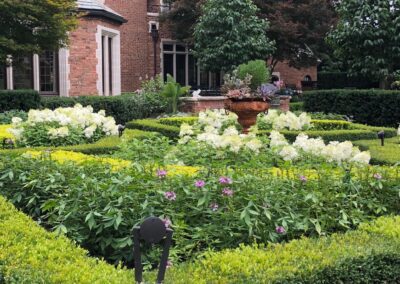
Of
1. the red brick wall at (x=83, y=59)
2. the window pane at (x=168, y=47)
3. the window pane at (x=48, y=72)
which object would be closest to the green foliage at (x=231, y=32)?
the window pane at (x=168, y=47)

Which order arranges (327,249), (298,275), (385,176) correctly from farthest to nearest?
(385,176) → (327,249) → (298,275)

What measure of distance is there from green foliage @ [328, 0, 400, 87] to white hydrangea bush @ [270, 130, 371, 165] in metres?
12.0

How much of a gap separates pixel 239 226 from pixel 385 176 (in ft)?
5.32

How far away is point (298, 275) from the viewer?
308 cm

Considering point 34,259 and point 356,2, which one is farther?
point 356,2

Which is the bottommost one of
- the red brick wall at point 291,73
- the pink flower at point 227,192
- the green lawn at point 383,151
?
the green lawn at point 383,151

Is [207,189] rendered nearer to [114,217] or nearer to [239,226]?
[239,226]

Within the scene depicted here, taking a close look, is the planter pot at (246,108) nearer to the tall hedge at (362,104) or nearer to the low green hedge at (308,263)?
the tall hedge at (362,104)

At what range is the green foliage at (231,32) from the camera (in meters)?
23.0

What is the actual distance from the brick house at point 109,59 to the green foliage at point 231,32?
3.27m

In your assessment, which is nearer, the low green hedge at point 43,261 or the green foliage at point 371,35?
the low green hedge at point 43,261

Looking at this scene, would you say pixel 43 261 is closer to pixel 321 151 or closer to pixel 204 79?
pixel 321 151

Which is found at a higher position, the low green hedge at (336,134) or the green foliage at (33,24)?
the green foliage at (33,24)

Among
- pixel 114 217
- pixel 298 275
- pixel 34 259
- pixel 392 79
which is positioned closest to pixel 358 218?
pixel 298 275
